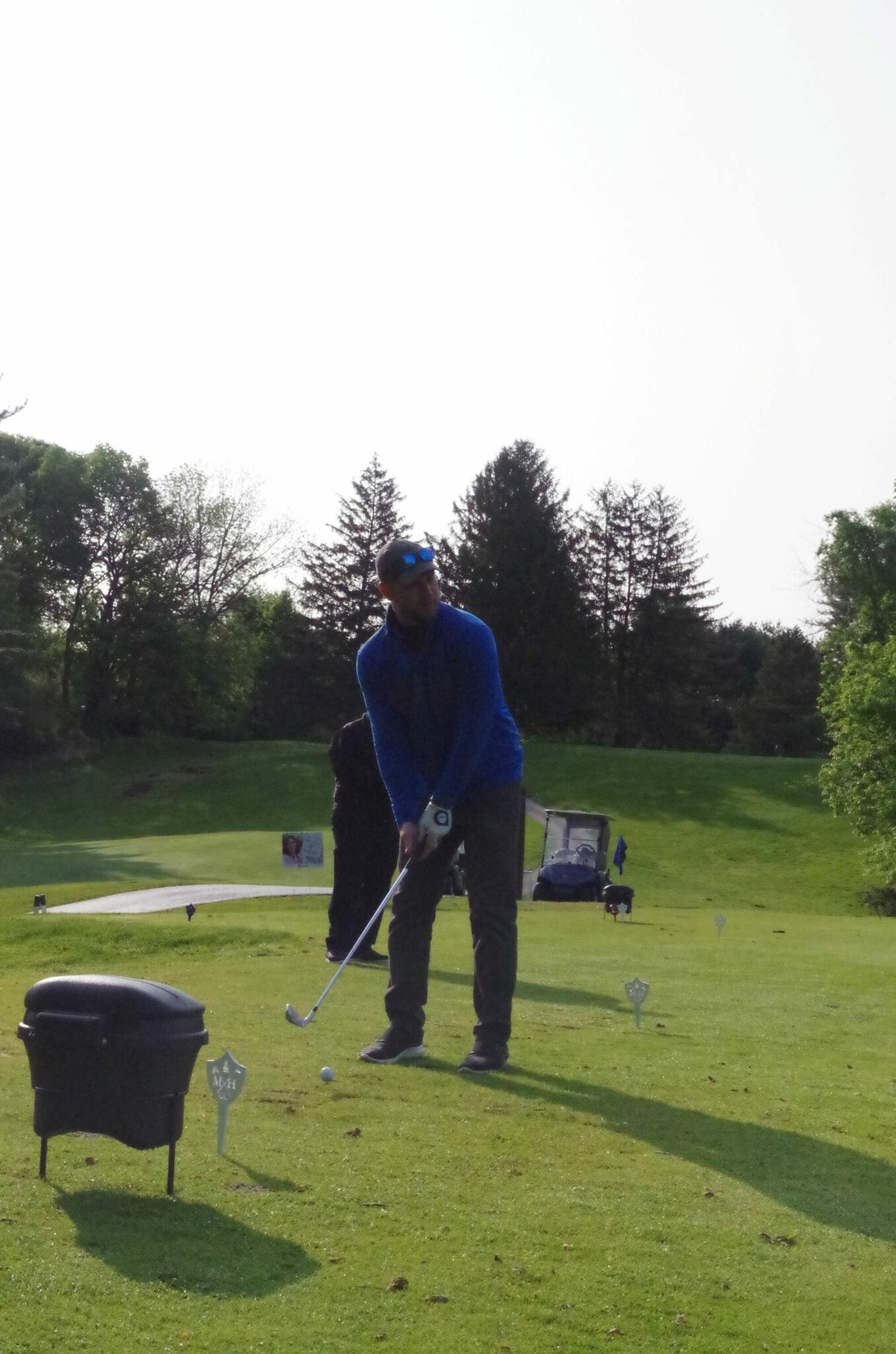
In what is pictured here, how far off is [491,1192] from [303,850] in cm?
1966

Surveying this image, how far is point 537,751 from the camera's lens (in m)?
76.9

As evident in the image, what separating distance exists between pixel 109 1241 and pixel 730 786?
68.1 metres

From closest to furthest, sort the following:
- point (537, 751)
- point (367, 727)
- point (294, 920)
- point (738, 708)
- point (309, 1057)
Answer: point (309, 1057), point (367, 727), point (294, 920), point (537, 751), point (738, 708)

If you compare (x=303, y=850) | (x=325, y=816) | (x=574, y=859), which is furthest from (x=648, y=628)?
(x=303, y=850)

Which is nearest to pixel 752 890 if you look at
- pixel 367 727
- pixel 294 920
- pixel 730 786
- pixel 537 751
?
pixel 730 786

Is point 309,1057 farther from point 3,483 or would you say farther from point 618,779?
point 3,483

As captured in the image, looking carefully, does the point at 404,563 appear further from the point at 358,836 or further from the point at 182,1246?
the point at 358,836

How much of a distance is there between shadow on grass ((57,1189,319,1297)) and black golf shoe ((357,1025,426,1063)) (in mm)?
2607

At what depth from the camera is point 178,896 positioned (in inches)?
1145

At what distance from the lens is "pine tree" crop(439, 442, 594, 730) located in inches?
3150

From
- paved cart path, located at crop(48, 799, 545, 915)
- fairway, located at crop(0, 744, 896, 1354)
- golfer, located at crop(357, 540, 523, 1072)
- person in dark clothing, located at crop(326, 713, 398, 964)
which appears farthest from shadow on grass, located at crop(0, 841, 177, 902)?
golfer, located at crop(357, 540, 523, 1072)

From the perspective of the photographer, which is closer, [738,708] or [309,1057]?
[309,1057]

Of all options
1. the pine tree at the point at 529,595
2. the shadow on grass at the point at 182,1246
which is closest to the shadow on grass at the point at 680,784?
the pine tree at the point at 529,595

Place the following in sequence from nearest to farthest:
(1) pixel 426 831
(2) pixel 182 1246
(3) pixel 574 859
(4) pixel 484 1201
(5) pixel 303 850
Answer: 1. (2) pixel 182 1246
2. (4) pixel 484 1201
3. (1) pixel 426 831
4. (5) pixel 303 850
5. (3) pixel 574 859
